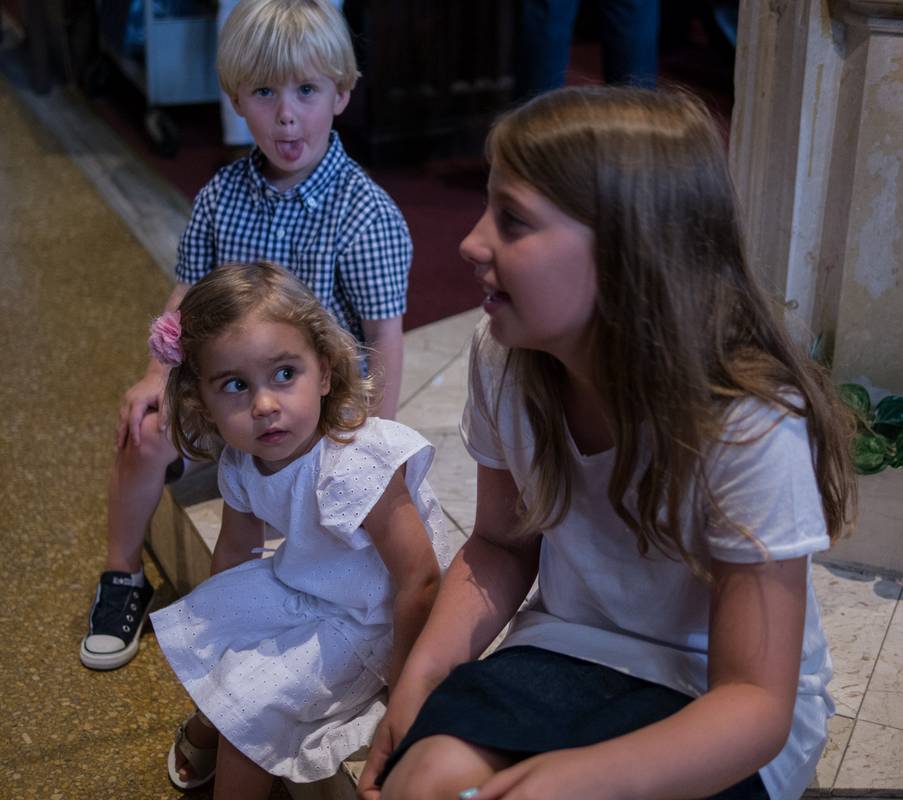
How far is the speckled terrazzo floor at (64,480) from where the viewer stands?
6.13 ft

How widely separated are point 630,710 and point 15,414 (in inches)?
78.1

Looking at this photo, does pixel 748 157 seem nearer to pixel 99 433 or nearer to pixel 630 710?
pixel 630 710

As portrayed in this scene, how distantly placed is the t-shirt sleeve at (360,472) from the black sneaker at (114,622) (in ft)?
1.99

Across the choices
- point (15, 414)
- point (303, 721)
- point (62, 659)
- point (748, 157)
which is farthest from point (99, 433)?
point (748, 157)

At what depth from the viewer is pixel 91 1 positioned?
4.82 metres

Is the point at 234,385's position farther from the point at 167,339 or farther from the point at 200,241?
the point at 200,241

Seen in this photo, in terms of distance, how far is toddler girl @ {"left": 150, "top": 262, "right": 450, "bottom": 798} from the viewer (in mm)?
1576

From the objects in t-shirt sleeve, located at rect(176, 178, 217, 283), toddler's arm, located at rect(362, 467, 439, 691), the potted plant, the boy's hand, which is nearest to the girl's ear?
toddler's arm, located at rect(362, 467, 439, 691)

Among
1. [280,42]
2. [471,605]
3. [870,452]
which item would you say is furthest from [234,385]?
[870,452]

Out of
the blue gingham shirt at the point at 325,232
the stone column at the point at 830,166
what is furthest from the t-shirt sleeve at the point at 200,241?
the stone column at the point at 830,166

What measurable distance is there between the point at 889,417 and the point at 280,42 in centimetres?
107

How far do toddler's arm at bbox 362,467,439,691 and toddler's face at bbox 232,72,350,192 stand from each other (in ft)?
2.17

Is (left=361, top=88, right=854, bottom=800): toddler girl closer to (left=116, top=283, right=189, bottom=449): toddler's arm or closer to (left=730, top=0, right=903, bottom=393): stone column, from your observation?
(left=730, top=0, right=903, bottom=393): stone column

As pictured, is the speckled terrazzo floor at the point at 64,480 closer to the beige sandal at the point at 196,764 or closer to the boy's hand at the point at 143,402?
the beige sandal at the point at 196,764
